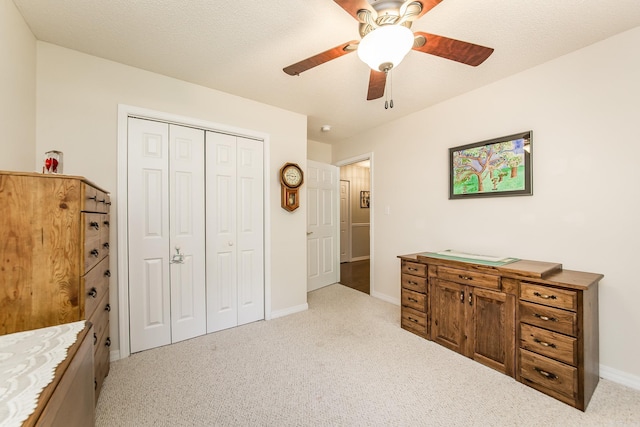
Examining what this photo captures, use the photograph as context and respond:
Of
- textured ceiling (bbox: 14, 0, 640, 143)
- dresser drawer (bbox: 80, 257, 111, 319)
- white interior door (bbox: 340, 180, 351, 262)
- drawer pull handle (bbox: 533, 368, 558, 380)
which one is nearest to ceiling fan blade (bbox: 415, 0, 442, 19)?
textured ceiling (bbox: 14, 0, 640, 143)

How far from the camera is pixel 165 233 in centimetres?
233

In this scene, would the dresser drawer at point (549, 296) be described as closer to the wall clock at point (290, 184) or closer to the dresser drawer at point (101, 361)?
the wall clock at point (290, 184)

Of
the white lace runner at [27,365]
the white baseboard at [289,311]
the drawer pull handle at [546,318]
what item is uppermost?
the white lace runner at [27,365]

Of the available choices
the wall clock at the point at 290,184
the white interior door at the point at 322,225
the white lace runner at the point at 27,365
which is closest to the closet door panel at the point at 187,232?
the wall clock at the point at 290,184

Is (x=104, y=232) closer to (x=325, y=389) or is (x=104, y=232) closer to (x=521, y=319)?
(x=325, y=389)

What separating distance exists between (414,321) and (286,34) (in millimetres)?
2727

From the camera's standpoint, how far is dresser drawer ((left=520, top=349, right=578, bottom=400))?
5.17 ft

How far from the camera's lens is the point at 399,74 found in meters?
2.27

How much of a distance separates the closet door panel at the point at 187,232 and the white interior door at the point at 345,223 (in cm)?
387

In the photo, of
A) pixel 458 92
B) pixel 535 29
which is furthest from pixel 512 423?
pixel 458 92

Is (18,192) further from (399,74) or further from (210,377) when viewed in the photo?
(399,74)

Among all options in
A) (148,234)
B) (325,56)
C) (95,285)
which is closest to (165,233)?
(148,234)

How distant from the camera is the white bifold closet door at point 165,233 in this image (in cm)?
219

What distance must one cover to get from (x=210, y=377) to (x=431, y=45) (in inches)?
104
